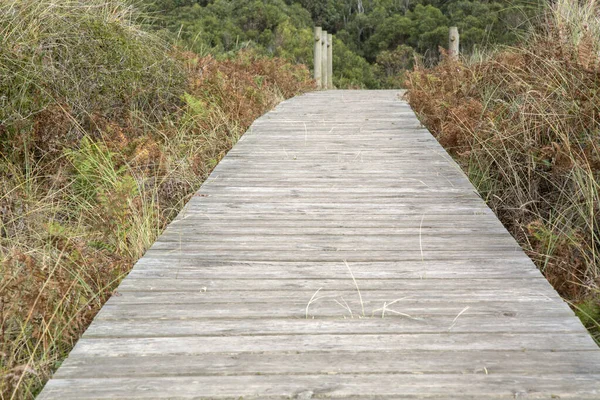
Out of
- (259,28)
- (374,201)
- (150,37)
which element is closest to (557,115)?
(374,201)

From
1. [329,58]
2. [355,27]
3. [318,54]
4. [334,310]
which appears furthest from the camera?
[355,27]

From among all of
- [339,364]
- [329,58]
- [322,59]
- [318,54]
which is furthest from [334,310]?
[329,58]

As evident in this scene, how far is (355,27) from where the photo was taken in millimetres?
32812

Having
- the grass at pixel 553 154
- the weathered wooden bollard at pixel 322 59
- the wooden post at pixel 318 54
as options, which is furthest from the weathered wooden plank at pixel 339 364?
the wooden post at pixel 318 54

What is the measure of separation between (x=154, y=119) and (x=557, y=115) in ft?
14.5

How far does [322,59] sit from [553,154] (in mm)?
13299

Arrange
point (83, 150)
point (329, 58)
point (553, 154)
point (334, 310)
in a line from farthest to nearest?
1. point (329, 58)
2. point (83, 150)
3. point (553, 154)
4. point (334, 310)

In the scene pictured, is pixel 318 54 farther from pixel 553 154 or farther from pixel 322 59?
pixel 553 154

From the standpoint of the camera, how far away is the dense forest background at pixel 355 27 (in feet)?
72.3

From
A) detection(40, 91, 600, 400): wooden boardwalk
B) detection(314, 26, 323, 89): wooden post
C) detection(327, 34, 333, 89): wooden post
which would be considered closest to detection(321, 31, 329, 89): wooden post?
detection(327, 34, 333, 89): wooden post

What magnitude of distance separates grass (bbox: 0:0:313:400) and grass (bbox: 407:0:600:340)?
2267 millimetres

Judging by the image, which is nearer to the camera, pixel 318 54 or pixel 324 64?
pixel 318 54

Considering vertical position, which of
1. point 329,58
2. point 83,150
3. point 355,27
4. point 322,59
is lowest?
point 355,27

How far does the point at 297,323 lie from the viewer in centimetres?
287
